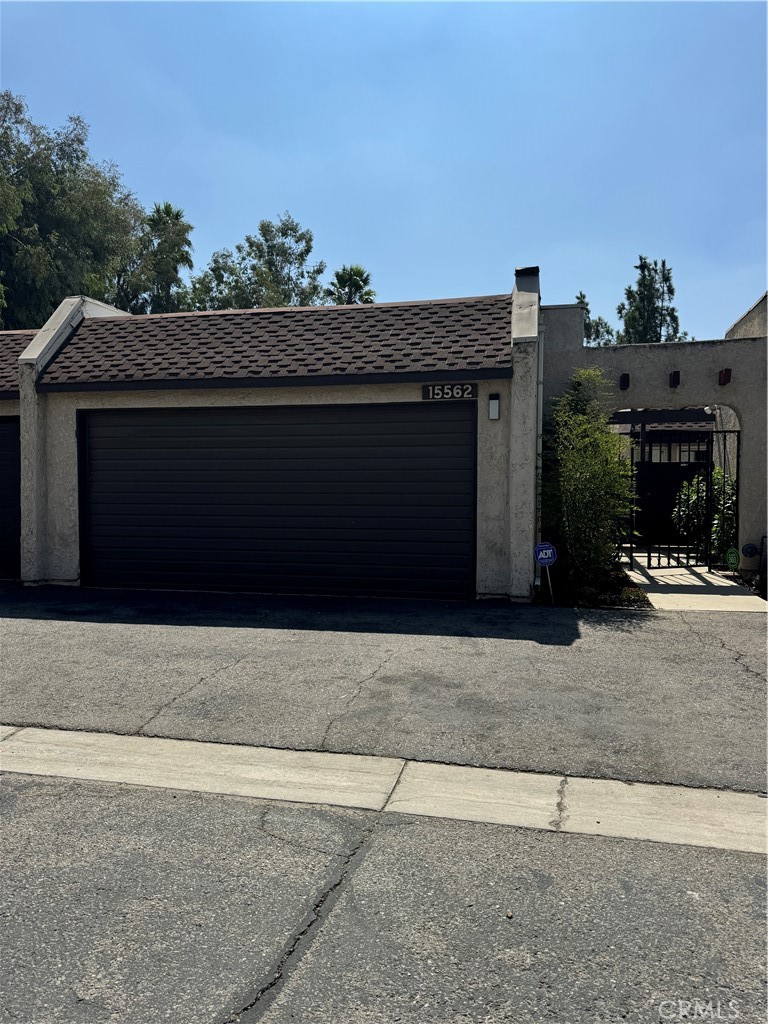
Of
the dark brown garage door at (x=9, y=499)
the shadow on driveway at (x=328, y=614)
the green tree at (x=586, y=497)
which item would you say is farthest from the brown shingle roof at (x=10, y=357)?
the green tree at (x=586, y=497)

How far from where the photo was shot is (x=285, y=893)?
3428 mm

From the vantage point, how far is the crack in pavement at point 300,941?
2685mm

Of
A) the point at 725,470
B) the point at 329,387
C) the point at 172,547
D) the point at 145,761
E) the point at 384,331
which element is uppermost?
the point at 384,331

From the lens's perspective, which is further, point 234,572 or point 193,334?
point 193,334

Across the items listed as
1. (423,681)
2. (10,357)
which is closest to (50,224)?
(10,357)

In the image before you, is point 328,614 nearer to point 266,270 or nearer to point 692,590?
point 692,590

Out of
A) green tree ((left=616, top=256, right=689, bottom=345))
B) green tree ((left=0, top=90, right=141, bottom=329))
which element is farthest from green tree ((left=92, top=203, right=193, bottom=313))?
green tree ((left=616, top=256, right=689, bottom=345))

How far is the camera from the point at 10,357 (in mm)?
13094

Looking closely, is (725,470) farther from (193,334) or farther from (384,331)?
(193,334)

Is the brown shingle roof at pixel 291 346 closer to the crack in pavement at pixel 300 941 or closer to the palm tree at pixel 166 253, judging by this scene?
the crack in pavement at pixel 300 941

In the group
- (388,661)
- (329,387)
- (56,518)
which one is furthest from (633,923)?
(56,518)

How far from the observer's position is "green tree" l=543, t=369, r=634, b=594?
34.1 feet

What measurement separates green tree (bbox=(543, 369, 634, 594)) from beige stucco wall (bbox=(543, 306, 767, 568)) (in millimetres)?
1755

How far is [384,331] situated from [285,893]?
29.9ft
